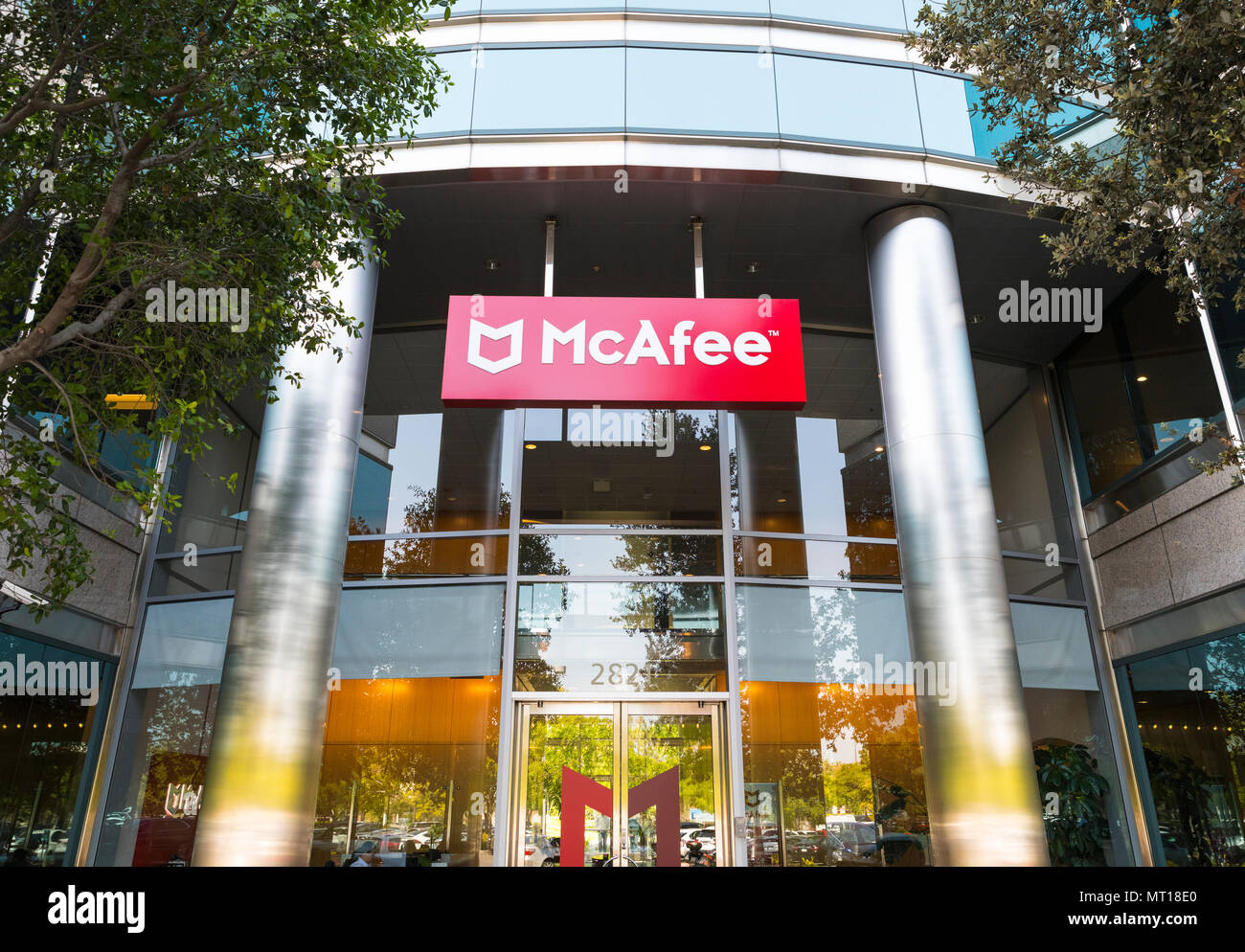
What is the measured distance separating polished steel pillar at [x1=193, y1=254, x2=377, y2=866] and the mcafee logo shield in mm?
1313

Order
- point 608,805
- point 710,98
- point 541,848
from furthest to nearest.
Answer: point 710,98 → point 541,848 → point 608,805

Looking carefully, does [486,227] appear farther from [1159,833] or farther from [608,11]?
[1159,833]

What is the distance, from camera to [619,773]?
896 cm

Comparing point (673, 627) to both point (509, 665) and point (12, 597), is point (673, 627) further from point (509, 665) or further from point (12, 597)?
point (12, 597)

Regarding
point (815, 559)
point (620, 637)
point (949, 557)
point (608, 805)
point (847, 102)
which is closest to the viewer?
point (949, 557)

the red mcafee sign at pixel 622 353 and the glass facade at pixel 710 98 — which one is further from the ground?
the glass facade at pixel 710 98

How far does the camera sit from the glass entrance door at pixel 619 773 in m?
8.55

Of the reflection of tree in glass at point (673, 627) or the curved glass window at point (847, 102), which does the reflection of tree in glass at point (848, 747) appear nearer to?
the reflection of tree in glass at point (673, 627)

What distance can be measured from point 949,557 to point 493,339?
5.09 metres

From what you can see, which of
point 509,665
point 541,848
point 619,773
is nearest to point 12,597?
point 509,665

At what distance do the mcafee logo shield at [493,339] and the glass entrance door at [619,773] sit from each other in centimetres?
387

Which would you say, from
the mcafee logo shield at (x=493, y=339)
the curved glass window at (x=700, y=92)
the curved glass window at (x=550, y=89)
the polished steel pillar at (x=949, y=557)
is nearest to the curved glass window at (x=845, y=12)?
the curved glass window at (x=700, y=92)

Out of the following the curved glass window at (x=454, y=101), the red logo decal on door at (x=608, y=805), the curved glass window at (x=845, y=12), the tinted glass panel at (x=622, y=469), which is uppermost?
the curved glass window at (x=845, y=12)
